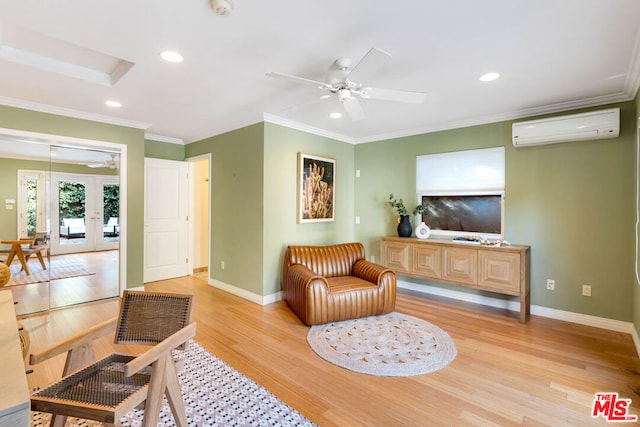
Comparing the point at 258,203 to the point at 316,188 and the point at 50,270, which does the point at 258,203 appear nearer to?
the point at 316,188

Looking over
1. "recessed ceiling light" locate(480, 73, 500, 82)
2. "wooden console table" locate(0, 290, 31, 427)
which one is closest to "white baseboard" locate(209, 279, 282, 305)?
"wooden console table" locate(0, 290, 31, 427)

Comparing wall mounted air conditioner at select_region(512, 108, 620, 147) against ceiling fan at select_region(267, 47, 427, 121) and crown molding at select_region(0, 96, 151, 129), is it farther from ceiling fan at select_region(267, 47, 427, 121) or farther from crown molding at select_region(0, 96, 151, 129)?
crown molding at select_region(0, 96, 151, 129)

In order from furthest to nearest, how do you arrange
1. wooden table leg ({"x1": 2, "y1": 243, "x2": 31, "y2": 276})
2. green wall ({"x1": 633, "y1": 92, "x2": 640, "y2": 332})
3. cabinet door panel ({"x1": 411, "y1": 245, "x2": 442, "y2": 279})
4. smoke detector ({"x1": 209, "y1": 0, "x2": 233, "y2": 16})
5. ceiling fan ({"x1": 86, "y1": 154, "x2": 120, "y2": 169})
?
ceiling fan ({"x1": 86, "y1": 154, "x2": 120, "y2": 169}), cabinet door panel ({"x1": 411, "y1": 245, "x2": 442, "y2": 279}), wooden table leg ({"x1": 2, "y1": 243, "x2": 31, "y2": 276}), green wall ({"x1": 633, "y1": 92, "x2": 640, "y2": 332}), smoke detector ({"x1": 209, "y1": 0, "x2": 233, "y2": 16})

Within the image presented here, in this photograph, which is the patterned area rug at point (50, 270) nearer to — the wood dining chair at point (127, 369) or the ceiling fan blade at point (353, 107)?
the wood dining chair at point (127, 369)

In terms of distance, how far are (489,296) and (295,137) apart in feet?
11.1

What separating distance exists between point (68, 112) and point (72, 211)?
48.7 inches

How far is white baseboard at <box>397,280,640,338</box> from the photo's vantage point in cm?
320

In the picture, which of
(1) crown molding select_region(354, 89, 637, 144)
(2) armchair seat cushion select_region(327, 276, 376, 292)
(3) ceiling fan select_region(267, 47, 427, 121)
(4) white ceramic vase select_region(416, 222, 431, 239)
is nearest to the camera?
(3) ceiling fan select_region(267, 47, 427, 121)

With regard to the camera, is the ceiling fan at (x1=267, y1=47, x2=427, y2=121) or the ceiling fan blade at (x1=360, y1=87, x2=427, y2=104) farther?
the ceiling fan blade at (x1=360, y1=87, x2=427, y2=104)

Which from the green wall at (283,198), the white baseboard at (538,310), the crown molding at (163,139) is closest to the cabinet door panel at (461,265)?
the white baseboard at (538,310)

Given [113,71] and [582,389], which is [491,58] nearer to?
[582,389]

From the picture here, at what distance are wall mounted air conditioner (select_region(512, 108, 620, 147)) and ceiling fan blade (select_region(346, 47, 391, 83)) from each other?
240 cm

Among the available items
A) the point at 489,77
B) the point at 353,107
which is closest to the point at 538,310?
the point at 489,77

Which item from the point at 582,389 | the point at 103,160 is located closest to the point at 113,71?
the point at 103,160
